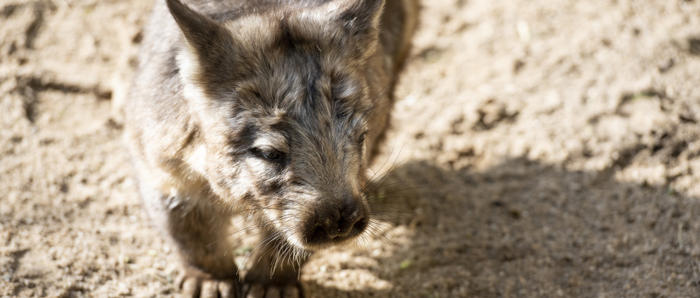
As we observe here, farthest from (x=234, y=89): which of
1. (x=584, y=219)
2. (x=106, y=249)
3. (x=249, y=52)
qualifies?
(x=584, y=219)

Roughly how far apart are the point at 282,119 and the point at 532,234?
219 centimetres

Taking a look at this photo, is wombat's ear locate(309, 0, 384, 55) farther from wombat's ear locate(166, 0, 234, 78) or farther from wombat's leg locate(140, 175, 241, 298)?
wombat's leg locate(140, 175, 241, 298)

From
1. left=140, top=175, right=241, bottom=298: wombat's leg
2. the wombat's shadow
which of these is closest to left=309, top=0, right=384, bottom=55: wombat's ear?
left=140, top=175, right=241, bottom=298: wombat's leg

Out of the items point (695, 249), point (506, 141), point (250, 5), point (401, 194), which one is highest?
point (250, 5)

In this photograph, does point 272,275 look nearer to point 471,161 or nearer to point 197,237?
point 197,237

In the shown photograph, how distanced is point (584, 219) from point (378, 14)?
6.75ft

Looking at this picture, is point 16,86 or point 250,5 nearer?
point 250,5

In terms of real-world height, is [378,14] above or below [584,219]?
above

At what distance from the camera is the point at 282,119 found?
2971mm

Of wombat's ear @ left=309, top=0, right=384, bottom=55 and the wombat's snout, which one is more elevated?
wombat's ear @ left=309, top=0, right=384, bottom=55

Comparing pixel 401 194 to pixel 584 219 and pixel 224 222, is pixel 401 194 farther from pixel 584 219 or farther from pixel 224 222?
pixel 224 222

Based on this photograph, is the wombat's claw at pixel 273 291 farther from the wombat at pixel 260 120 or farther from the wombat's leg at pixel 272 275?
the wombat at pixel 260 120

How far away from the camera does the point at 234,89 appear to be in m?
3.05

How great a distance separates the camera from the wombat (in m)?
2.98
